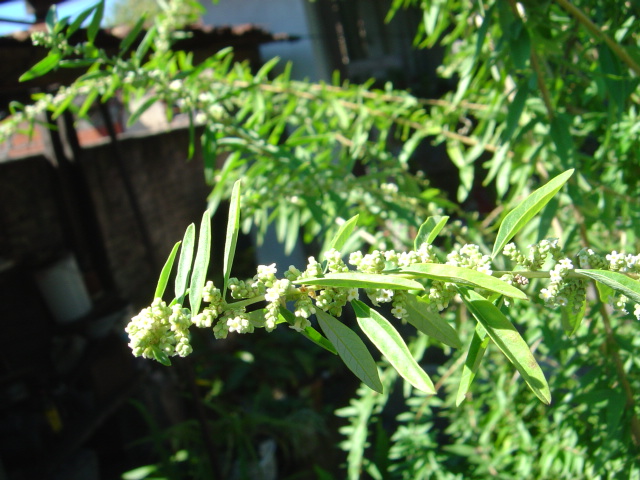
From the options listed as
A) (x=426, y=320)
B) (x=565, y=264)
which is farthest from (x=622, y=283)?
(x=426, y=320)

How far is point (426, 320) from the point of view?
0.53 m

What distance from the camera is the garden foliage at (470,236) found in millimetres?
488

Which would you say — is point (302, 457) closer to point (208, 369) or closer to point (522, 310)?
point (208, 369)

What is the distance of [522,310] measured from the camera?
1.29 meters

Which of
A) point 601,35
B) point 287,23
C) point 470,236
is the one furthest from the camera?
point 287,23

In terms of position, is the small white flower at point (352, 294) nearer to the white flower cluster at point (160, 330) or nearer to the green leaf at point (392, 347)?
the green leaf at point (392, 347)

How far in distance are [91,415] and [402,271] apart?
115 inches

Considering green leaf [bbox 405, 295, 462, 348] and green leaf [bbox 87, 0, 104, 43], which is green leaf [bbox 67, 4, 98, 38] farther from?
green leaf [bbox 405, 295, 462, 348]

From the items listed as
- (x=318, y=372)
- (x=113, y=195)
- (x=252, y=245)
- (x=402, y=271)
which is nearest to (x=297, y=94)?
(x=402, y=271)

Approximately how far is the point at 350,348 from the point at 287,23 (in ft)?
13.6

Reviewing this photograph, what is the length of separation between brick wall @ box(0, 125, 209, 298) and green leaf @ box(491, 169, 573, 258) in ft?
8.25

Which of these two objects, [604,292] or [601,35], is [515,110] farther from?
[604,292]

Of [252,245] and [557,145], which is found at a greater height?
[557,145]

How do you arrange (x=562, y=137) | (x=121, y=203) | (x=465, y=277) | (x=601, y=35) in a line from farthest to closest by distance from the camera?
(x=121, y=203) → (x=562, y=137) → (x=601, y=35) → (x=465, y=277)
